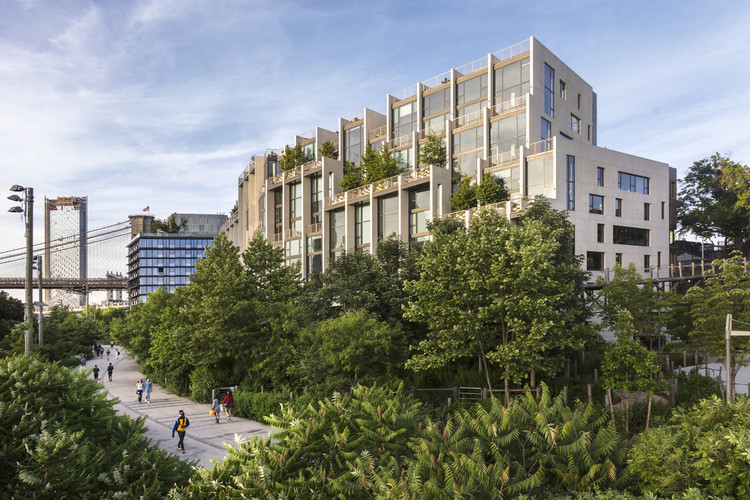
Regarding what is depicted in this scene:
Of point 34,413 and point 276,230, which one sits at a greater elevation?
point 276,230

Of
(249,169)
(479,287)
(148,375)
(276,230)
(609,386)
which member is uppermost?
(249,169)

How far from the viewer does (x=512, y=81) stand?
46750 mm

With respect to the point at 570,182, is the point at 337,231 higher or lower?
lower

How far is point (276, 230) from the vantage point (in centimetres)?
6819

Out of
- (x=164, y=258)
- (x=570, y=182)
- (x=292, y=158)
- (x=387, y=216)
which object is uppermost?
(x=292, y=158)

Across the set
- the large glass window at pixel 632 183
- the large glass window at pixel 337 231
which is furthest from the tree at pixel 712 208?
the large glass window at pixel 337 231

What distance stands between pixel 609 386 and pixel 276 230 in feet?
170

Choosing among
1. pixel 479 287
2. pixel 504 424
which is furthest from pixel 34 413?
pixel 479 287

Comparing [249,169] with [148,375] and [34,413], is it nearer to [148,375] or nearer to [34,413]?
[148,375]

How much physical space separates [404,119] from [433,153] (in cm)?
938

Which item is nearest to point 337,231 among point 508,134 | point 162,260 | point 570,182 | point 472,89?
point 472,89

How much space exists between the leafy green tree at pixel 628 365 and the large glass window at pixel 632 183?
24795mm

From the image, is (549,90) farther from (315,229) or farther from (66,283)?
(66,283)

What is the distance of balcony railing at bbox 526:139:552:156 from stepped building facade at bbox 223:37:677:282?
123 millimetres
